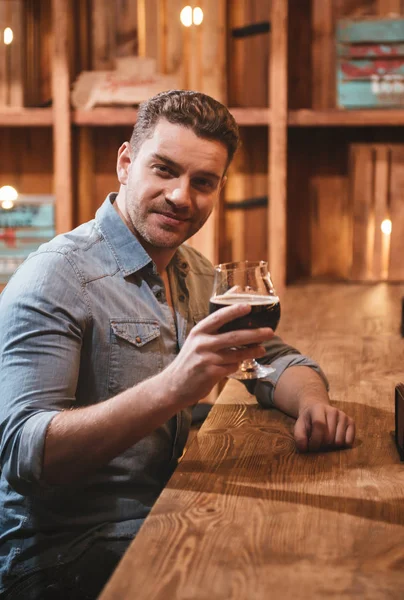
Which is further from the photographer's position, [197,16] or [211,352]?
[197,16]

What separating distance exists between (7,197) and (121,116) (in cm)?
74

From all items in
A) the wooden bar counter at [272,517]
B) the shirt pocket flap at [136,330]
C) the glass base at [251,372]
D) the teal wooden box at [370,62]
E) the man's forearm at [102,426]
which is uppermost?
the teal wooden box at [370,62]

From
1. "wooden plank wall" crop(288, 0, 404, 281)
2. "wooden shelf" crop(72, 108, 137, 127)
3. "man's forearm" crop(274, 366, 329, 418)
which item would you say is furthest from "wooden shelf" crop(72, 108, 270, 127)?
"man's forearm" crop(274, 366, 329, 418)

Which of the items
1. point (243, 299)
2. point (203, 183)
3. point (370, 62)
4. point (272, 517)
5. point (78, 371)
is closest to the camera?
point (272, 517)

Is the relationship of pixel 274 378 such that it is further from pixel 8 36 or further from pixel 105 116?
pixel 8 36

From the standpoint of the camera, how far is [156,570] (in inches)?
32.1

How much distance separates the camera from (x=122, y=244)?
152 centimetres

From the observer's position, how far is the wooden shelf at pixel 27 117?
343cm

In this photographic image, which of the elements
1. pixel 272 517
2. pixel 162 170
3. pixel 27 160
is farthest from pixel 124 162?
pixel 27 160

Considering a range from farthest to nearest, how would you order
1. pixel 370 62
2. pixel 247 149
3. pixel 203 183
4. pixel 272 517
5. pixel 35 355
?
pixel 247 149
pixel 370 62
pixel 203 183
pixel 35 355
pixel 272 517

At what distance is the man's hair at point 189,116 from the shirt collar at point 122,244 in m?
0.18

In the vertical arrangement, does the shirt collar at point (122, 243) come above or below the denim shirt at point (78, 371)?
above

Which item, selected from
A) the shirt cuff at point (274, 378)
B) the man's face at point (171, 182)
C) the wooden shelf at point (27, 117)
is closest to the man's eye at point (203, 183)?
the man's face at point (171, 182)

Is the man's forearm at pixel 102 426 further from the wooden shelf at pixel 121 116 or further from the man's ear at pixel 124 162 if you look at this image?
the wooden shelf at pixel 121 116
